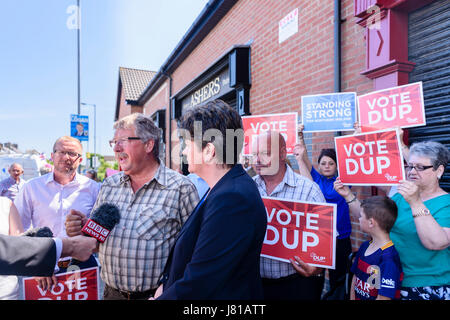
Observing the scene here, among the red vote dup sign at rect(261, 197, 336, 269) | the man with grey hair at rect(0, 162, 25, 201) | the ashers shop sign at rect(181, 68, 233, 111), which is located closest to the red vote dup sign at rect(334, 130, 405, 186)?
the red vote dup sign at rect(261, 197, 336, 269)

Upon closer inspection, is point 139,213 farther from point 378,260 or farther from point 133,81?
point 133,81

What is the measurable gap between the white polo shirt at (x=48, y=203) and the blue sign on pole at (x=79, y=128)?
9.69 metres

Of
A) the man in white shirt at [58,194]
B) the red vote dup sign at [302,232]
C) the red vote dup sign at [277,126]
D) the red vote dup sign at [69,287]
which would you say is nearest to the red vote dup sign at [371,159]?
the red vote dup sign at [302,232]

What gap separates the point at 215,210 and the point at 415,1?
10.8 ft

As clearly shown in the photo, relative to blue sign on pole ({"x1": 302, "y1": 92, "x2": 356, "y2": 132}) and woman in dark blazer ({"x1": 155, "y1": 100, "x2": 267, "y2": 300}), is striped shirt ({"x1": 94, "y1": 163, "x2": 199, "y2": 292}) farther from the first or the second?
blue sign on pole ({"x1": 302, "y1": 92, "x2": 356, "y2": 132})

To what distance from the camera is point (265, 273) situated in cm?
246

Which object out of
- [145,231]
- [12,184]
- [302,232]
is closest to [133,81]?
[12,184]

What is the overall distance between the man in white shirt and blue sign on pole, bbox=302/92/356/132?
8.18 ft

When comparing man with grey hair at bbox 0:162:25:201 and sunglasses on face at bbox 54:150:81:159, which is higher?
sunglasses on face at bbox 54:150:81:159

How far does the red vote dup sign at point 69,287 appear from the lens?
2.11m

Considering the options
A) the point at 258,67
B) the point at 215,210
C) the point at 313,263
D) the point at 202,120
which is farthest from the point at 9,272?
the point at 258,67

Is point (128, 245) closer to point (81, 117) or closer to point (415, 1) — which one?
point (415, 1)

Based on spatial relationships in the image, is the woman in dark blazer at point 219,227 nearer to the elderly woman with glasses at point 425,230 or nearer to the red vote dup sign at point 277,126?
the elderly woman with glasses at point 425,230

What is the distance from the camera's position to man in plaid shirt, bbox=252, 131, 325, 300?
2.41 meters
